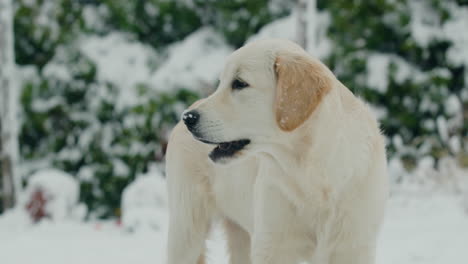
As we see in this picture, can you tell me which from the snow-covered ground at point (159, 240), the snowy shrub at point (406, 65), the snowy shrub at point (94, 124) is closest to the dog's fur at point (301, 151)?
the snow-covered ground at point (159, 240)

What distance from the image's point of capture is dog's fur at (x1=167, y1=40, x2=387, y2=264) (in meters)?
2.15

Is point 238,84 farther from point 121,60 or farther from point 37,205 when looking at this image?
point 121,60

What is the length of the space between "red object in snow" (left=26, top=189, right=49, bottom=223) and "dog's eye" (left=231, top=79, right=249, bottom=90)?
497 cm

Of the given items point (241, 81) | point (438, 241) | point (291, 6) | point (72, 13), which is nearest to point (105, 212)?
point (72, 13)

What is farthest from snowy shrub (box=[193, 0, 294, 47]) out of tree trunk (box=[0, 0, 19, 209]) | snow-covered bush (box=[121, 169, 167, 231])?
snow-covered bush (box=[121, 169, 167, 231])

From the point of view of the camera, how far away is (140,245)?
5.34m

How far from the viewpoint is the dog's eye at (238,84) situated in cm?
222

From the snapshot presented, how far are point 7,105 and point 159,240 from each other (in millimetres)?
3507

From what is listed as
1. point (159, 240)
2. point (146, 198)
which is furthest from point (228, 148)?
point (146, 198)

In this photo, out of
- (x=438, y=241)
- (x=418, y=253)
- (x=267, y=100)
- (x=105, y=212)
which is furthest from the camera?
(x=105, y=212)

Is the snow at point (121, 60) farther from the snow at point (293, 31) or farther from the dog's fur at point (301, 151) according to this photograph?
the dog's fur at point (301, 151)

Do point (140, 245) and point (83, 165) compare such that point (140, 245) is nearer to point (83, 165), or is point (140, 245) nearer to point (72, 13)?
point (83, 165)

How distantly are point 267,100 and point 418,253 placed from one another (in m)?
2.78

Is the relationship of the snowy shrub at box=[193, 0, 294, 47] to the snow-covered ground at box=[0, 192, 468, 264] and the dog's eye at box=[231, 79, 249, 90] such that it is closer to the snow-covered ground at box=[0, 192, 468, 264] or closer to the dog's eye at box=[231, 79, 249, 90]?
the snow-covered ground at box=[0, 192, 468, 264]
